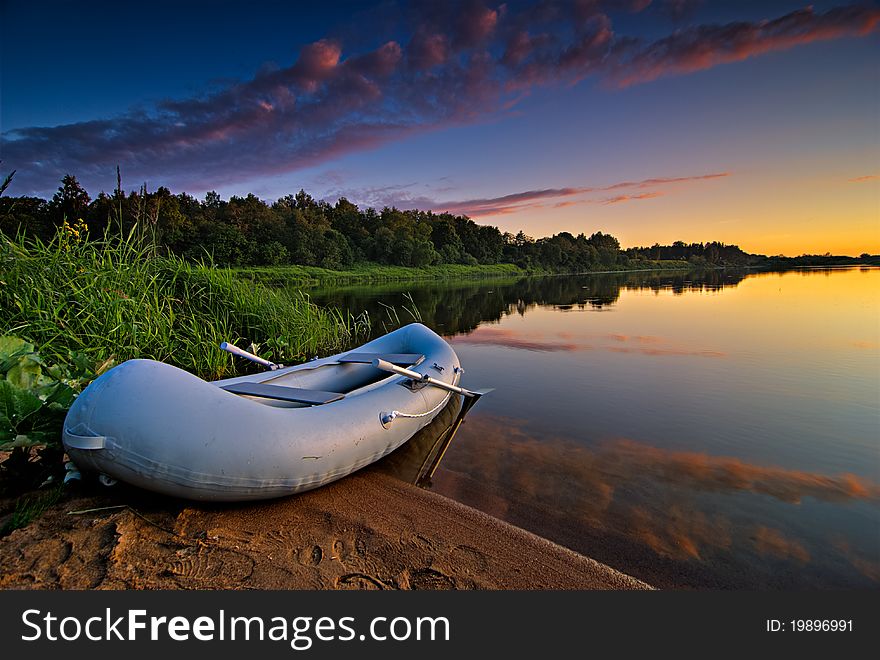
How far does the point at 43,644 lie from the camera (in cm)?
128

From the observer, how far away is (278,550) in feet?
5.91

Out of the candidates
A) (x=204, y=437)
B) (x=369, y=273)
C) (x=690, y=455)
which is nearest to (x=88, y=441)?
(x=204, y=437)

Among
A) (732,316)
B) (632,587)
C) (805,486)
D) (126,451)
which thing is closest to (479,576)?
(632,587)

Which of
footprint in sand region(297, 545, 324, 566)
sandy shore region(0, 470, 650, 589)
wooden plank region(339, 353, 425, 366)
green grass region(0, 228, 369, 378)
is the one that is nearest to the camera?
sandy shore region(0, 470, 650, 589)

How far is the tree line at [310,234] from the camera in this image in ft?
68.2

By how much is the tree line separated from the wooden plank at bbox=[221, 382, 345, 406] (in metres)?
3.00

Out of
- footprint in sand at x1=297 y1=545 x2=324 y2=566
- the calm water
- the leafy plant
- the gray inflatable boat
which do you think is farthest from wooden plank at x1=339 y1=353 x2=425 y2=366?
footprint in sand at x1=297 y1=545 x2=324 y2=566

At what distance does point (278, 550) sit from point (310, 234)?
41.9m

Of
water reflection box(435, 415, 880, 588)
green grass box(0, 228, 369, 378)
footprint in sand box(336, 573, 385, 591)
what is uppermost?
green grass box(0, 228, 369, 378)

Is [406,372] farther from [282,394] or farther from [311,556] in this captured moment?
[311,556]

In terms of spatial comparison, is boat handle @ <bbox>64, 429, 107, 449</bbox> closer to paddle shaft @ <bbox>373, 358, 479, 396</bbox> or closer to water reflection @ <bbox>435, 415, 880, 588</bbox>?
paddle shaft @ <bbox>373, 358, 479, 396</bbox>

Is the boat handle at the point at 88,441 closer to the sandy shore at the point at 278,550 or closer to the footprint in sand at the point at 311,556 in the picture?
the sandy shore at the point at 278,550

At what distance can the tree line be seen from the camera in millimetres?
20781

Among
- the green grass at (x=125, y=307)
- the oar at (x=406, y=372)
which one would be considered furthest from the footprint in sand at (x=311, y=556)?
the green grass at (x=125, y=307)
